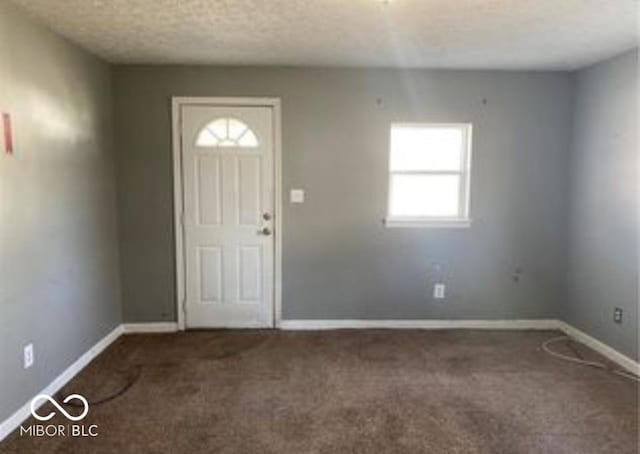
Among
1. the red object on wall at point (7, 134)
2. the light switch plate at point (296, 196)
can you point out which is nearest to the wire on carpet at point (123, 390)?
the red object on wall at point (7, 134)

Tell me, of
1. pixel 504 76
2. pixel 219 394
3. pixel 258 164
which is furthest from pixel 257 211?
pixel 504 76

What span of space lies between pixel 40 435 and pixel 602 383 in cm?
351

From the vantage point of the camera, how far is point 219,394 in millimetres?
2973

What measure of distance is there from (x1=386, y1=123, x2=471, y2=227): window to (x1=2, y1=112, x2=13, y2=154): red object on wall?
2.81 m

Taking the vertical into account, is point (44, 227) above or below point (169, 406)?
above

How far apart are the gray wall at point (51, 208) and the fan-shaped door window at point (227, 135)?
2.60 feet

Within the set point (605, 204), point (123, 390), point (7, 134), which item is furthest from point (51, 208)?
point (605, 204)

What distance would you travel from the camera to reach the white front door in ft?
13.1

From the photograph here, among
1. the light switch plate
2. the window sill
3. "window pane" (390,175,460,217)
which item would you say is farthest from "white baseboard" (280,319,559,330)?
the light switch plate

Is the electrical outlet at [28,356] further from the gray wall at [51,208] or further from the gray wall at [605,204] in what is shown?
the gray wall at [605,204]

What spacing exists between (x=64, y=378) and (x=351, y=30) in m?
2.99

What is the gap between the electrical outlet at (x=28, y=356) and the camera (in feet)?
8.76

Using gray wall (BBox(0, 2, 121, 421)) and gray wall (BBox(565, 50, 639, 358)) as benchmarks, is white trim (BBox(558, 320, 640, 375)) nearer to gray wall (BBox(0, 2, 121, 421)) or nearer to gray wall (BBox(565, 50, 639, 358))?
gray wall (BBox(565, 50, 639, 358))

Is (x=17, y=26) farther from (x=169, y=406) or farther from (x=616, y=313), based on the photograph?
(x=616, y=313)
